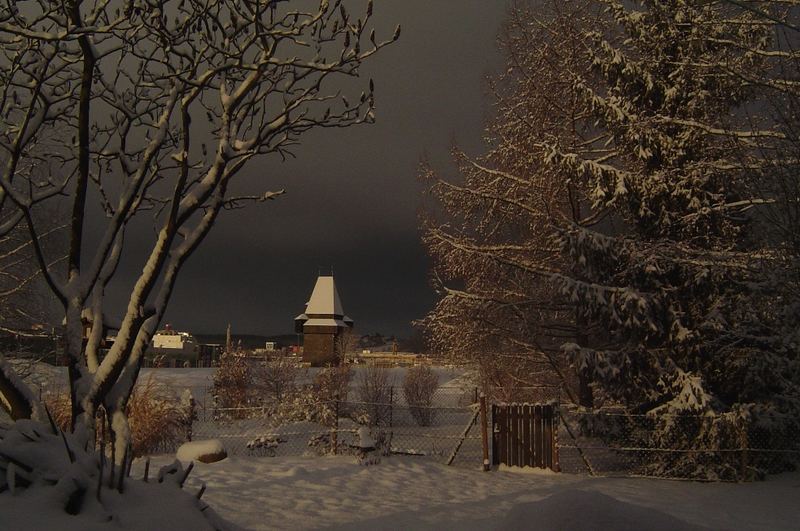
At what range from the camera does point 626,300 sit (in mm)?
11422

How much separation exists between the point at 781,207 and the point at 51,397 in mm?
14860

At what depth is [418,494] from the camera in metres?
9.58

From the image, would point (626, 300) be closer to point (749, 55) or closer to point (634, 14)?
point (749, 55)

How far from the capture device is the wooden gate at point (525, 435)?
38.7ft

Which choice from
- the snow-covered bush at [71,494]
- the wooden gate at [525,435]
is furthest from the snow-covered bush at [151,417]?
the snow-covered bush at [71,494]

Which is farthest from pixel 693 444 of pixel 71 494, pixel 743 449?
pixel 71 494

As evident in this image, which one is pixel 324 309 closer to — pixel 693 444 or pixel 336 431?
pixel 336 431

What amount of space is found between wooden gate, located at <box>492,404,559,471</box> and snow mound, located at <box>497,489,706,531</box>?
1023cm

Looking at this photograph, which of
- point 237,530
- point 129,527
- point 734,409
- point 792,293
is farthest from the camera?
point 734,409

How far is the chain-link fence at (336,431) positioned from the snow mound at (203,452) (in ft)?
3.52

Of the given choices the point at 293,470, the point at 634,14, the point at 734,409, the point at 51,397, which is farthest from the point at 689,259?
the point at 51,397

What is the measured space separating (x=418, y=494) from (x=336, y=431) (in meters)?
3.87

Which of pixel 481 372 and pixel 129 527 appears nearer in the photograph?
pixel 129 527

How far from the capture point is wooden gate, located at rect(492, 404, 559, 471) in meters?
11.8
